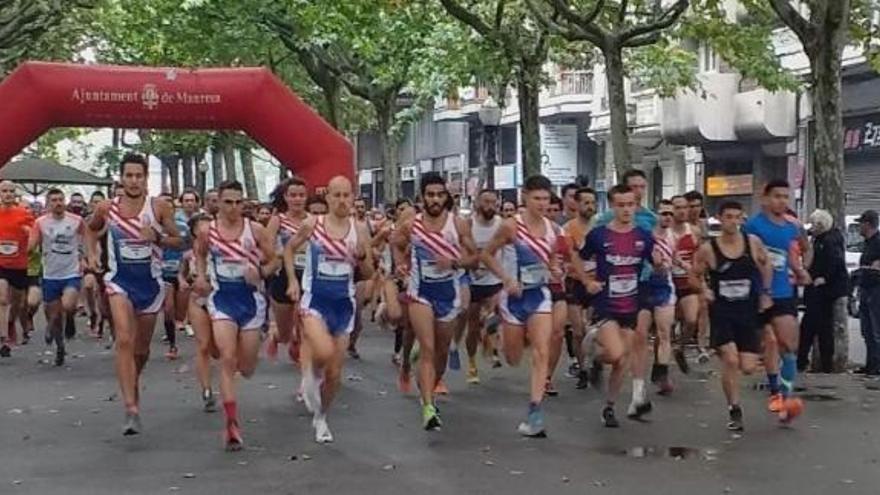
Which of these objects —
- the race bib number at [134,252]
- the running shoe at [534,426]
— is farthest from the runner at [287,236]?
the running shoe at [534,426]

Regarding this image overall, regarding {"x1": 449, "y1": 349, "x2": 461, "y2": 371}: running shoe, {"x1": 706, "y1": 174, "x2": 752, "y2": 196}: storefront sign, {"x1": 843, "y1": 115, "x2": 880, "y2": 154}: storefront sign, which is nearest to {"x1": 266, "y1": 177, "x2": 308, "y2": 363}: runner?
{"x1": 449, "y1": 349, "x2": 461, "y2": 371}: running shoe

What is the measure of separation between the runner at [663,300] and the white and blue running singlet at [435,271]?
5.52ft

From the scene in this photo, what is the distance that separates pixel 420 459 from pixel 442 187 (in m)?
2.30

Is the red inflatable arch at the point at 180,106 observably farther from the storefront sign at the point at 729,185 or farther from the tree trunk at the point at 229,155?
the tree trunk at the point at 229,155

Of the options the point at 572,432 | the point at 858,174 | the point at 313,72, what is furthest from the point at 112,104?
the point at 858,174

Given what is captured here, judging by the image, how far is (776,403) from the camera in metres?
11.9

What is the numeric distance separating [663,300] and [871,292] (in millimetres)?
3780

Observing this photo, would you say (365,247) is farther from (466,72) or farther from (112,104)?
(466,72)

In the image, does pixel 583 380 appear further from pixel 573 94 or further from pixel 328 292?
pixel 573 94

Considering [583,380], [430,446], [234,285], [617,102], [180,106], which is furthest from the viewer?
[180,106]

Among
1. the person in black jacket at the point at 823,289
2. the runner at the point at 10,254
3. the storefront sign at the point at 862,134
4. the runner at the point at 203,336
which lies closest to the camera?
the runner at the point at 203,336

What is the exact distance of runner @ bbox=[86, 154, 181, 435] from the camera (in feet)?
36.6

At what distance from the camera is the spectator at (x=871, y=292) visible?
15805mm

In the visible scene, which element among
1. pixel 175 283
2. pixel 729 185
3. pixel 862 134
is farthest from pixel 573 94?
pixel 175 283
